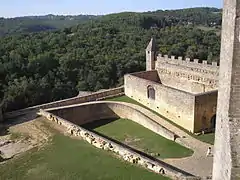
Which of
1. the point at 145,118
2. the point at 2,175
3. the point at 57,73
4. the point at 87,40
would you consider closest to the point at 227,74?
the point at 2,175

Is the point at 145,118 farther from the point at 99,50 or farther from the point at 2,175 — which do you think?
the point at 99,50

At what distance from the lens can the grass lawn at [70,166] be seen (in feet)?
52.1

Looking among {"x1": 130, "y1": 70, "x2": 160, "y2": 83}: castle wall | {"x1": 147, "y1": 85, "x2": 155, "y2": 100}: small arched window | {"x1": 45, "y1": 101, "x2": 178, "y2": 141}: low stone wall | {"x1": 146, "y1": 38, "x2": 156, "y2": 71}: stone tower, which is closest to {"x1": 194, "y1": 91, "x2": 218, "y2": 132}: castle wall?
{"x1": 45, "y1": 101, "x2": 178, "y2": 141}: low stone wall

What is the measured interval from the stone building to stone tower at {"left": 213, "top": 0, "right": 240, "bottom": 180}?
1158 cm

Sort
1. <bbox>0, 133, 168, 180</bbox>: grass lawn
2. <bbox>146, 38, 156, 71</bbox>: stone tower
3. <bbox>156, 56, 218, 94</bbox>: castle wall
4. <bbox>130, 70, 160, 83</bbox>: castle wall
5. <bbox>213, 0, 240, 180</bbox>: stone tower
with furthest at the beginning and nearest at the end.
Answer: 1. <bbox>146, 38, 156, 71</bbox>: stone tower
2. <bbox>130, 70, 160, 83</bbox>: castle wall
3. <bbox>156, 56, 218, 94</bbox>: castle wall
4. <bbox>0, 133, 168, 180</bbox>: grass lawn
5. <bbox>213, 0, 240, 180</bbox>: stone tower

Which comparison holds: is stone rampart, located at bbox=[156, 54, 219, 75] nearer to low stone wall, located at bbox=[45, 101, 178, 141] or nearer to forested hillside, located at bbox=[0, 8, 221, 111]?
low stone wall, located at bbox=[45, 101, 178, 141]

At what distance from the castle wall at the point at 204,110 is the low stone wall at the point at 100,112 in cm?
275

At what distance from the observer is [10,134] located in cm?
2131

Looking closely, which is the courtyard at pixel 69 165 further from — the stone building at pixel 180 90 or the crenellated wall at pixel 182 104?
the stone building at pixel 180 90

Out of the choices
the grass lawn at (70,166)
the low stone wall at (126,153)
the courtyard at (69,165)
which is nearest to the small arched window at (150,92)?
the low stone wall at (126,153)

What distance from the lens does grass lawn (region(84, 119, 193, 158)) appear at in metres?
19.3

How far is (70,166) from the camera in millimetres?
16969

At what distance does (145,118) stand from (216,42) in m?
29.2

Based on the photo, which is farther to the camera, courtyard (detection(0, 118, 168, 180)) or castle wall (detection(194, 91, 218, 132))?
castle wall (detection(194, 91, 218, 132))
